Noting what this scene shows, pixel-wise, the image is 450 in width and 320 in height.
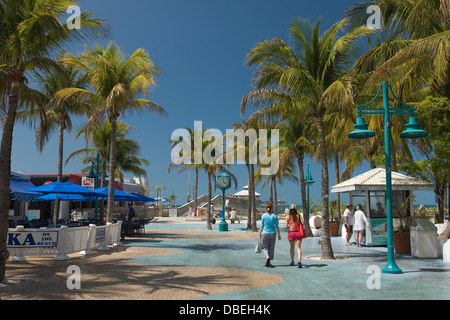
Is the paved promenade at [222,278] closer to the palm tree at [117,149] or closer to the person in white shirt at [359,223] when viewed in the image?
the person in white shirt at [359,223]

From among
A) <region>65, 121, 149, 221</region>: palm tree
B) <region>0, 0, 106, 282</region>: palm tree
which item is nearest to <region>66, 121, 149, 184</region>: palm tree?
<region>65, 121, 149, 221</region>: palm tree

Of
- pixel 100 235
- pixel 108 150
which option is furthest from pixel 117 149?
pixel 100 235

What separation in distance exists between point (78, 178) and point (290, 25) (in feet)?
96.7

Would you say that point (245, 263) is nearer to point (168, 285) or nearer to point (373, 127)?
point (168, 285)

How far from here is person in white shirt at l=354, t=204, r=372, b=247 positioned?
15.4m

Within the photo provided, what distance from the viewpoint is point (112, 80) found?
1700 centimetres

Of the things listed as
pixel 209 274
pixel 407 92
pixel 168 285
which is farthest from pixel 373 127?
pixel 168 285

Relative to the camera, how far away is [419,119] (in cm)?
1280

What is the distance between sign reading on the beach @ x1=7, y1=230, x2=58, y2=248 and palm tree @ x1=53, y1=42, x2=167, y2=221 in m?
5.31

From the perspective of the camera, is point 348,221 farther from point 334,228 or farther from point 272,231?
point 272,231

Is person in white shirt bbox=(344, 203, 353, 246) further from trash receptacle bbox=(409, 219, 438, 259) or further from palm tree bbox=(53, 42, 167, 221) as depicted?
palm tree bbox=(53, 42, 167, 221)

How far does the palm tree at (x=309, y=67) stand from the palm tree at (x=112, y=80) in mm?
5435

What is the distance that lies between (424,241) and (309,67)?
6.76 m
